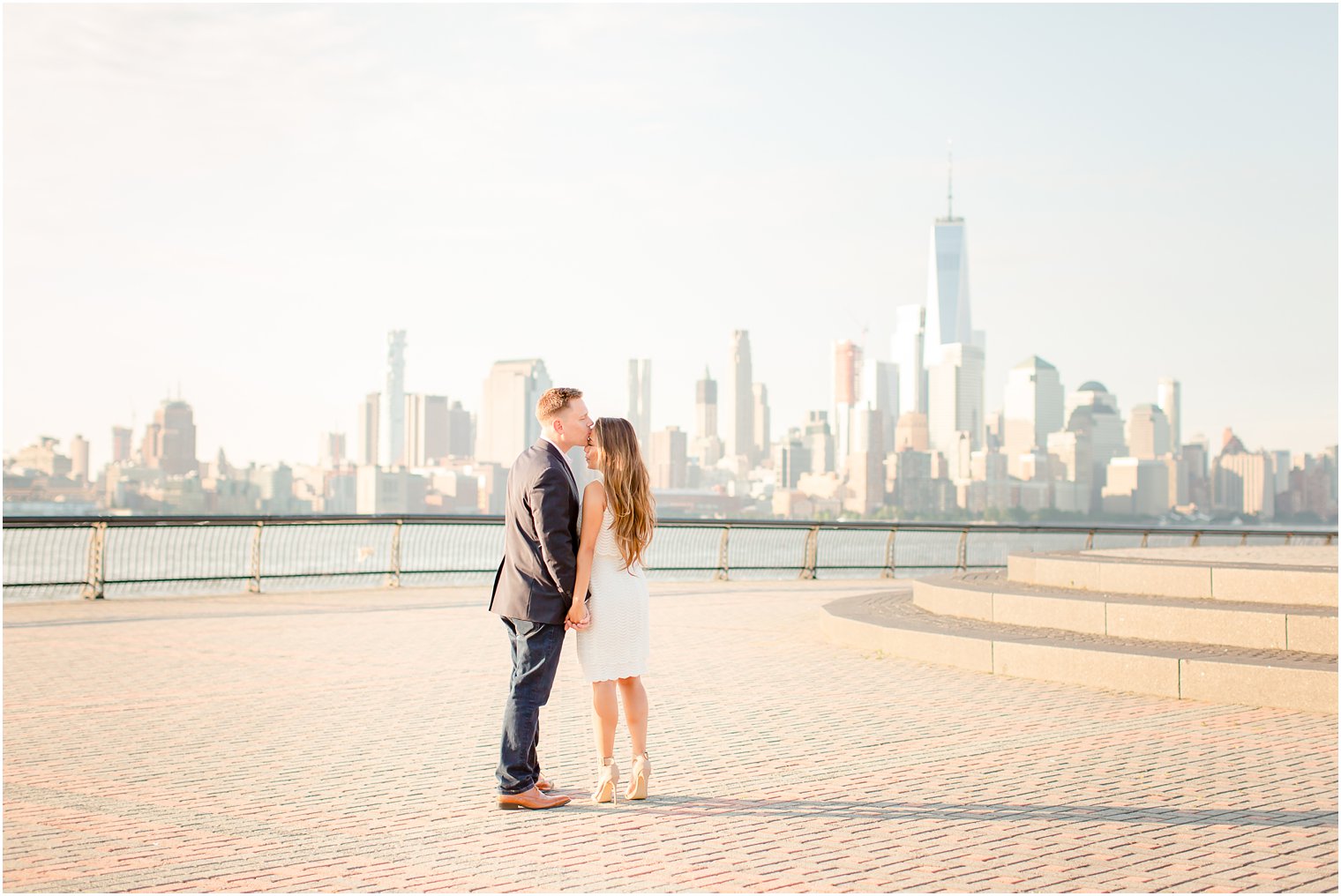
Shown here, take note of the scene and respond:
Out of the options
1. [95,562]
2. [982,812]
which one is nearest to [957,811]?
[982,812]

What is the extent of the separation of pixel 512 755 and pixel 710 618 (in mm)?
8989

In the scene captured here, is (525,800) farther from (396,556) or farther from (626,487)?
(396,556)

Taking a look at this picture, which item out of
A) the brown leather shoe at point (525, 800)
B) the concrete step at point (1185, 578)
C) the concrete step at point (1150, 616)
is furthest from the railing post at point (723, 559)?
the brown leather shoe at point (525, 800)

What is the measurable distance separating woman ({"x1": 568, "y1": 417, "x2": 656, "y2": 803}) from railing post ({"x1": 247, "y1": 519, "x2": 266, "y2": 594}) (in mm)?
12153

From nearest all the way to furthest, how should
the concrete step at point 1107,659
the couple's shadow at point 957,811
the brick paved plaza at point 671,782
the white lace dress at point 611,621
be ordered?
the brick paved plaza at point 671,782 < the couple's shadow at point 957,811 < the white lace dress at point 611,621 < the concrete step at point 1107,659

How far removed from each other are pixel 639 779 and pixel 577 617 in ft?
2.71

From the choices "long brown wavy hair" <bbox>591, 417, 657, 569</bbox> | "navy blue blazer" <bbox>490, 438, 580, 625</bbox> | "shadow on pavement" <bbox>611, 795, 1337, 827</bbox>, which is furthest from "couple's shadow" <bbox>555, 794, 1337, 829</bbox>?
"long brown wavy hair" <bbox>591, 417, 657, 569</bbox>

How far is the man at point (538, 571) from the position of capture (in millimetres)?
5582

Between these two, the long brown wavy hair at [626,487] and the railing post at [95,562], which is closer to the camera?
the long brown wavy hair at [626,487]

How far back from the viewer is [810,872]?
458cm

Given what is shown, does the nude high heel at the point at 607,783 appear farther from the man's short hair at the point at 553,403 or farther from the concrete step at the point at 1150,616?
the concrete step at the point at 1150,616

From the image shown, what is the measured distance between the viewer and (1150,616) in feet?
33.6

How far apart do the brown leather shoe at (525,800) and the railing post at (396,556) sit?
41.7ft

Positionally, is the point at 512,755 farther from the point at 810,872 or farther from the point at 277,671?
the point at 277,671
